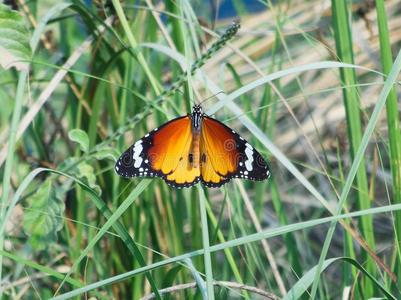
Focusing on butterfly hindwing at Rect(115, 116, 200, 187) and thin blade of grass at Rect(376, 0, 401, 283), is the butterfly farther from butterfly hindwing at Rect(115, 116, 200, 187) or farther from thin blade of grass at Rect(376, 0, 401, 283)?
thin blade of grass at Rect(376, 0, 401, 283)

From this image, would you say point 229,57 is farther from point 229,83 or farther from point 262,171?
point 262,171

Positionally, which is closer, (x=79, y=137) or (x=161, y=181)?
(x=79, y=137)

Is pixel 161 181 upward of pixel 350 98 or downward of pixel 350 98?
downward

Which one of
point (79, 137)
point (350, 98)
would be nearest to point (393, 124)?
point (350, 98)

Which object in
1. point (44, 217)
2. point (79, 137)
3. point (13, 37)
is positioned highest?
point (13, 37)

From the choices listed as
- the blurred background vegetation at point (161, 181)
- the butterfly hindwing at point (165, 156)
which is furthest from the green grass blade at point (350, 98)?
the butterfly hindwing at point (165, 156)

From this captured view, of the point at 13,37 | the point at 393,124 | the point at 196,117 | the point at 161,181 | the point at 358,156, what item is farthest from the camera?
the point at 161,181

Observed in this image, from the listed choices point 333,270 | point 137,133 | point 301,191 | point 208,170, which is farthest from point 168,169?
point 301,191

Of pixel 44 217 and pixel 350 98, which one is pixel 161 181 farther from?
pixel 350 98

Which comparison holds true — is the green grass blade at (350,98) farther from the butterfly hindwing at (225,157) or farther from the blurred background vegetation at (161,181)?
the butterfly hindwing at (225,157)
